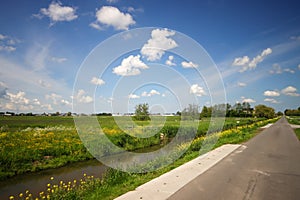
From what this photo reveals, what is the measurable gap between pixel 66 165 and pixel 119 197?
9301mm

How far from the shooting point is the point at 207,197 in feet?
17.4

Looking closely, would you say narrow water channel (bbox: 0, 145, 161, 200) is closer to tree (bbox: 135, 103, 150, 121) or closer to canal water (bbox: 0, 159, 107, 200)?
canal water (bbox: 0, 159, 107, 200)

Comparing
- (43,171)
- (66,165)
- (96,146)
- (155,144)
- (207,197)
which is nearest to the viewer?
(207,197)

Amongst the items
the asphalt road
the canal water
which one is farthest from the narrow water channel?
the asphalt road

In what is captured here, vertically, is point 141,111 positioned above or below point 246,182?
above

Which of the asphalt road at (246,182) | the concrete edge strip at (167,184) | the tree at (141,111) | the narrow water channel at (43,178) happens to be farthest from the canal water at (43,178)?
the tree at (141,111)

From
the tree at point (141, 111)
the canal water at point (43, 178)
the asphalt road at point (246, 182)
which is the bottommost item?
the canal water at point (43, 178)

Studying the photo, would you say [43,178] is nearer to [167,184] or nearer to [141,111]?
[167,184]

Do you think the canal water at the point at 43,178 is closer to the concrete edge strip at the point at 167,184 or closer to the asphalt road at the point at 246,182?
the concrete edge strip at the point at 167,184

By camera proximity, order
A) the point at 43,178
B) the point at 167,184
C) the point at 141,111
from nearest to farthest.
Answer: the point at 167,184 < the point at 43,178 < the point at 141,111

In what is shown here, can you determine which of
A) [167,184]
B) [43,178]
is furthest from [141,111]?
[167,184]

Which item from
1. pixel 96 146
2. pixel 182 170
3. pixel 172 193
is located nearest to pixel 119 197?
pixel 172 193

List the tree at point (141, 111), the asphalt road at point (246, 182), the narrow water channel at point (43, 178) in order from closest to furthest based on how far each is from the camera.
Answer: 1. the asphalt road at point (246, 182)
2. the narrow water channel at point (43, 178)
3. the tree at point (141, 111)

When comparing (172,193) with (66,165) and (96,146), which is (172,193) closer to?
(66,165)
